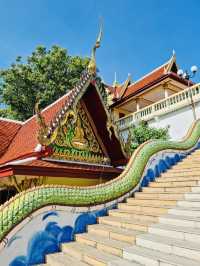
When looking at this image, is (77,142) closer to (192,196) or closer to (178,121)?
(192,196)

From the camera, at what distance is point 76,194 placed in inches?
Result: 161

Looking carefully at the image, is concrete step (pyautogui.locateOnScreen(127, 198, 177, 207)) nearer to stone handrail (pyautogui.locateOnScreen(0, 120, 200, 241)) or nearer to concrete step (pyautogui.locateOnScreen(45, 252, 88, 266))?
stone handrail (pyautogui.locateOnScreen(0, 120, 200, 241))

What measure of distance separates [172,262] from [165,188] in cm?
235

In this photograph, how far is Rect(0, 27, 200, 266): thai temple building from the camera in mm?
3123

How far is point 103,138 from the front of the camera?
7.23 metres

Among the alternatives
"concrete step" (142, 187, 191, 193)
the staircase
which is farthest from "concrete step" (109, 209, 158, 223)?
"concrete step" (142, 187, 191, 193)

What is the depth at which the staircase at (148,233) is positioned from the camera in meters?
2.80

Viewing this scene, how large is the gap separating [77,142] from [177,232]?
3.88 m

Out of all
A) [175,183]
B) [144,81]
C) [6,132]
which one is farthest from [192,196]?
[144,81]

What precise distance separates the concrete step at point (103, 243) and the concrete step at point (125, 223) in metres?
0.35

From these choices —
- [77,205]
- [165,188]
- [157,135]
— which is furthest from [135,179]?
[157,135]

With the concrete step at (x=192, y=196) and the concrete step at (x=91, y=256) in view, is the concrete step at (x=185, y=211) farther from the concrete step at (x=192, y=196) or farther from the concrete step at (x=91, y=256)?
the concrete step at (x=91, y=256)

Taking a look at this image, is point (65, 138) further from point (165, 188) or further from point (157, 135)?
point (157, 135)

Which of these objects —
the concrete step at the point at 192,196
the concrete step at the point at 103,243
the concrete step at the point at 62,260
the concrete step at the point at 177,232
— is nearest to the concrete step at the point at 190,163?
the concrete step at the point at 192,196
